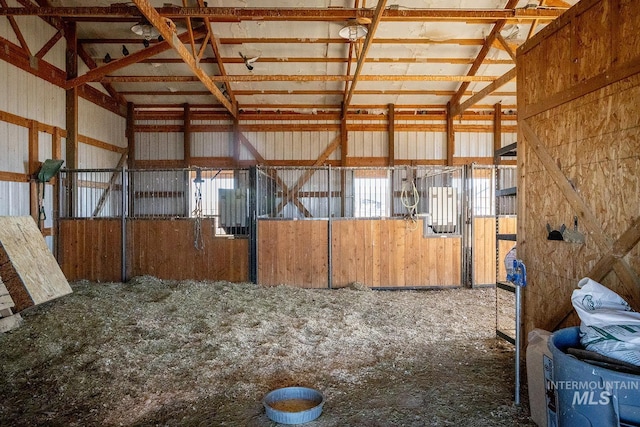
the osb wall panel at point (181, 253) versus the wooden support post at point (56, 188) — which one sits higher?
the wooden support post at point (56, 188)

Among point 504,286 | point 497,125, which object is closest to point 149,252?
point 504,286

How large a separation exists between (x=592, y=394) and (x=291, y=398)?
1.77 m

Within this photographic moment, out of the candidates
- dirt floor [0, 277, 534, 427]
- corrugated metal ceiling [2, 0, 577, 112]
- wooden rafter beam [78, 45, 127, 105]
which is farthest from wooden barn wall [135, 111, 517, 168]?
dirt floor [0, 277, 534, 427]

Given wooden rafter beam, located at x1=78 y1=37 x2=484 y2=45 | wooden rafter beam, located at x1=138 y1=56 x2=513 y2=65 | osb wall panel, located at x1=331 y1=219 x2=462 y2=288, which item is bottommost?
osb wall panel, located at x1=331 y1=219 x2=462 y2=288

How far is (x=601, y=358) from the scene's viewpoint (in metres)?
1.56

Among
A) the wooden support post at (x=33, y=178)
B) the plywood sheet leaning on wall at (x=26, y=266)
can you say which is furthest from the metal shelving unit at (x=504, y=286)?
the wooden support post at (x=33, y=178)

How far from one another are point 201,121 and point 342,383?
905cm

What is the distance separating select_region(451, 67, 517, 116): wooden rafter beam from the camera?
7.17 metres

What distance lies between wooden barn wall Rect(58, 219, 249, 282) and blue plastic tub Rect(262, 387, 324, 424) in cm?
396

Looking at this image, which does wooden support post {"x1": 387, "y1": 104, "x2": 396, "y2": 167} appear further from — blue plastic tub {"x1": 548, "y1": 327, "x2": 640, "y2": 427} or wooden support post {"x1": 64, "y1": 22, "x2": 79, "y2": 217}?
blue plastic tub {"x1": 548, "y1": 327, "x2": 640, "y2": 427}

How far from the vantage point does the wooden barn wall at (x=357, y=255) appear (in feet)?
20.7

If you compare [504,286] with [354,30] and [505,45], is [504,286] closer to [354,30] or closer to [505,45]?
[354,30]

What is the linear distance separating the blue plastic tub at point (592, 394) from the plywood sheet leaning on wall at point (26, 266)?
5.40m

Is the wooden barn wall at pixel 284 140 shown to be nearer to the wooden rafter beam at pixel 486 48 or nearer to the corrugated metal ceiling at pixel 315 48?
the corrugated metal ceiling at pixel 315 48
